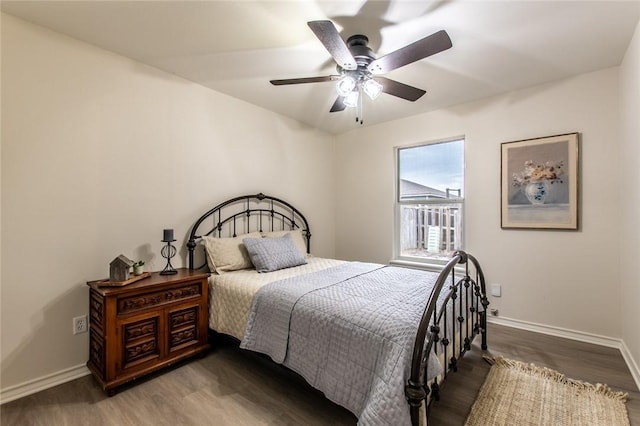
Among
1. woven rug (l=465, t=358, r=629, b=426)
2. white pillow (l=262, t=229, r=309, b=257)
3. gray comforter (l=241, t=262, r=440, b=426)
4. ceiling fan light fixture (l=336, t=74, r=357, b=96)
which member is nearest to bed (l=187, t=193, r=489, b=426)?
gray comforter (l=241, t=262, r=440, b=426)

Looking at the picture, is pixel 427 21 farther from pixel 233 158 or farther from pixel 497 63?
pixel 233 158

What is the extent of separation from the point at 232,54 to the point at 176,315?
219 cm

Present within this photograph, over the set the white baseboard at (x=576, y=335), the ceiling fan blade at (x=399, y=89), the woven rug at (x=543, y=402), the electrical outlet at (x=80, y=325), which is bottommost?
the woven rug at (x=543, y=402)

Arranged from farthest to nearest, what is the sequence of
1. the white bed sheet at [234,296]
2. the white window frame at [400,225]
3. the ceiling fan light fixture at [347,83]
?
1. the white window frame at [400,225]
2. the white bed sheet at [234,296]
3. the ceiling fan light fixture at [347,83]

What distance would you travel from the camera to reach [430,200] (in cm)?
376

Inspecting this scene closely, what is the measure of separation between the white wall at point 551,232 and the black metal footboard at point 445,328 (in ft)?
2.89

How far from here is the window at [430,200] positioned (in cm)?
356

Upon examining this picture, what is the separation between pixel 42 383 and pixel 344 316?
222 cm

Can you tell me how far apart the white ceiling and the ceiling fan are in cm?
21

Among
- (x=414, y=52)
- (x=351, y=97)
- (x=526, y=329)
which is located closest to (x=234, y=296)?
(x=351, y=97)

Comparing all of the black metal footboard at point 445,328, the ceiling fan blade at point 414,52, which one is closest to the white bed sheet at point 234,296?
the black metal footboard at point 445,328

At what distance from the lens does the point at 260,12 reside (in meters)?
1.88

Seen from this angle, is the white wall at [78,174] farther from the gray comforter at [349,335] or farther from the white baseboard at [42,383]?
the gray comforter at [349,335]

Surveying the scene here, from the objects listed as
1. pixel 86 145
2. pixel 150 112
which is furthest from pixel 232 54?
pixel 86 145
